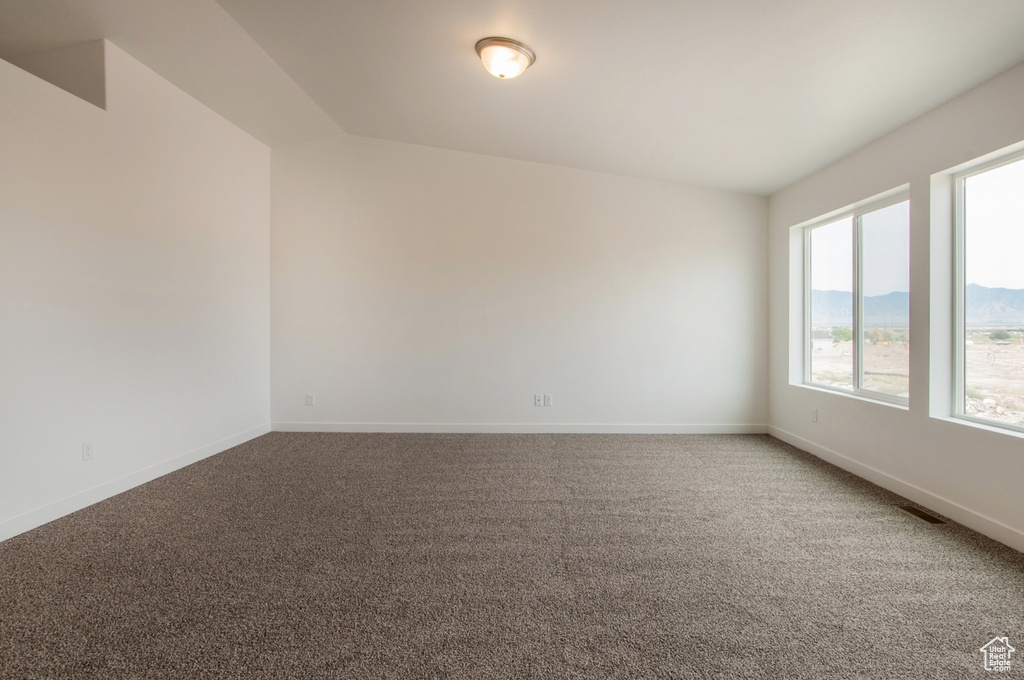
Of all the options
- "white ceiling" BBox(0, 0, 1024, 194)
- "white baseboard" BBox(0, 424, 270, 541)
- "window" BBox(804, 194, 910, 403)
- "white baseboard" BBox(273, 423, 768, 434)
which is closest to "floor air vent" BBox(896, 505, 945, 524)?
"window" BBox(804, 194, 910, 403)

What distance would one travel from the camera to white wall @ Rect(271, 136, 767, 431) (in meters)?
4.59

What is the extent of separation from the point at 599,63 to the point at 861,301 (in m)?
2.82

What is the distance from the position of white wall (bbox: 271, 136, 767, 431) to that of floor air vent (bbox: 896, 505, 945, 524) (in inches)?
74.7

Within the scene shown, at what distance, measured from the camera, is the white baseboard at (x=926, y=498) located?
229 cm

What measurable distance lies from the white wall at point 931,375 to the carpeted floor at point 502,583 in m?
0.22

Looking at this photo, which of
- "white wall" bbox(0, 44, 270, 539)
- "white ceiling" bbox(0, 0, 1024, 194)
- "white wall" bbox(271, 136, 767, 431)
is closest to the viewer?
"white ceiling" bbox(0, 0, 1024, 194)

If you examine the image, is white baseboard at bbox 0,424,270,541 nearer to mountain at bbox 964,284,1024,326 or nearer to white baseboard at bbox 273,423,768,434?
white baseboard at bbox 273,423,768,434

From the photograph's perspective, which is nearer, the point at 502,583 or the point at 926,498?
the point at 502,583

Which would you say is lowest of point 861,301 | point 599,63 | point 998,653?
point 998,653

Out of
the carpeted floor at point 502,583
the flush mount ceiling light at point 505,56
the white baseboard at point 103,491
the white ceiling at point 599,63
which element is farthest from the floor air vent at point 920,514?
the white baseboard at point 103,491

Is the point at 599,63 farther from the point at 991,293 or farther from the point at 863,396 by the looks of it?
the point at 863,396

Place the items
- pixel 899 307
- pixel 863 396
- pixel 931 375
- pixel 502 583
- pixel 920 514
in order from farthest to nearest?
pixel 863 396 < pixel 899 307 < pixel 931 375 < pixel 920 514 < pixel 502 583

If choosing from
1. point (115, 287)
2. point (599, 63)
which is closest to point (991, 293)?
point (599, 63)

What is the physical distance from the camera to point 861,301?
3.53 m
